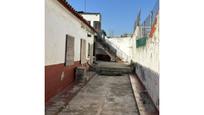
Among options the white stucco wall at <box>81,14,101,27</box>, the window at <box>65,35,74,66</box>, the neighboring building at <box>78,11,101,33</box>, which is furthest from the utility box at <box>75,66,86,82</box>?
the white stucco wall at <box>81,14,101,27</box>

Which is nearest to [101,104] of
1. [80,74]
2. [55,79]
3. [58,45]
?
[55,79]

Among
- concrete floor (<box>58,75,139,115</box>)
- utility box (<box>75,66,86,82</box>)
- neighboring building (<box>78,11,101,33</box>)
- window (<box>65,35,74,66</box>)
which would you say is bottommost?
concrete floor (<box>58,75,139,115</box>)

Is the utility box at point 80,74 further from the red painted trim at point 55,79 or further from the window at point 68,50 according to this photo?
the window at point 68,50

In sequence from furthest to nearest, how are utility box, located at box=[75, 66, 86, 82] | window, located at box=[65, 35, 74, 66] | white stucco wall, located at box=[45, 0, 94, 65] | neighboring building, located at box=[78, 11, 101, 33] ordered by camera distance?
1. neighboring building, located at box=[78, 11, 101, 33]
2. utility box, located at box=[75, 66, 86, 82]
3. window, located at box=[65, 35, 74, 66]
4. white stucco wall, located at box=[45, 0, 94, 65]

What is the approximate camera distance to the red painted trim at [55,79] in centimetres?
679

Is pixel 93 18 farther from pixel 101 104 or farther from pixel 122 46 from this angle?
pixel 101 104

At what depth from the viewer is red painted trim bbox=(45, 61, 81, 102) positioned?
22.3 ft

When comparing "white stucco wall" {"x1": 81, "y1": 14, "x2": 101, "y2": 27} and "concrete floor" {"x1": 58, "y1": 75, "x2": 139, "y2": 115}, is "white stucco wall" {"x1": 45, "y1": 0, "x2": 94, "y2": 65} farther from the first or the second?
"white stucco wall" {"x1": 81, "y1": 14, "x2": 101, "y2": 27}

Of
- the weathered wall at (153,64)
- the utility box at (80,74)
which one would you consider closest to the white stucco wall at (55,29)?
the utility box at (80,74)

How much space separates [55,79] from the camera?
7668 millimetres
